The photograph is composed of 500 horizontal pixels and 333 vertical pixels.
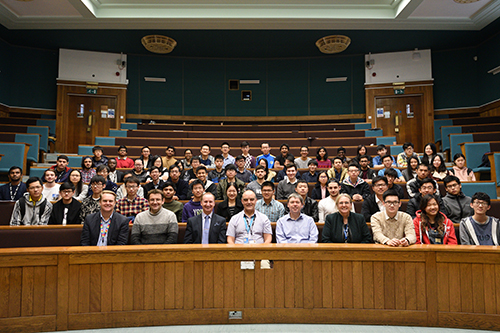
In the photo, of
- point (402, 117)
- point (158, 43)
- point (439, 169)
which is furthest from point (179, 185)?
point (402, 117)

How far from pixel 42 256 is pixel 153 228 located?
650 mm

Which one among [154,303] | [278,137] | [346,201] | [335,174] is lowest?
[154,303]

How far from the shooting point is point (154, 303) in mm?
1760

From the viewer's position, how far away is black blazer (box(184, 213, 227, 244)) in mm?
2268

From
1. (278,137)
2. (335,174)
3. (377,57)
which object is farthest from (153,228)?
(377,57)

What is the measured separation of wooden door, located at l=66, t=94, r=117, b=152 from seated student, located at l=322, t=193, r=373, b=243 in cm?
642

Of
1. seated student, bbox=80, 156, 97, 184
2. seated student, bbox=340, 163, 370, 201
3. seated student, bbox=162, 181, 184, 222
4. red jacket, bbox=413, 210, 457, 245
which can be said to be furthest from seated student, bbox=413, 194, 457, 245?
seated student, bbox=80, 156, 97, 184

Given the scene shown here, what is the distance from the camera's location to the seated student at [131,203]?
2572 millimetres

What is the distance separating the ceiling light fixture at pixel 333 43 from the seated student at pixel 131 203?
5352 millimetres

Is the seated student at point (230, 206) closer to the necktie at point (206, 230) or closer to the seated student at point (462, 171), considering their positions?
the necktie at point (206, 230)

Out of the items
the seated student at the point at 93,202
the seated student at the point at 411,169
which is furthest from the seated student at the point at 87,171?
the seated student at the point at 411,169

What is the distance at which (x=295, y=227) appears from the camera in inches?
91.0

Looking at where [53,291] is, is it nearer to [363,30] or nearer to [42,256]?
[42,256]

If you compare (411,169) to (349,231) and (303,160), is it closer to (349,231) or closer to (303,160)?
(303,160)
